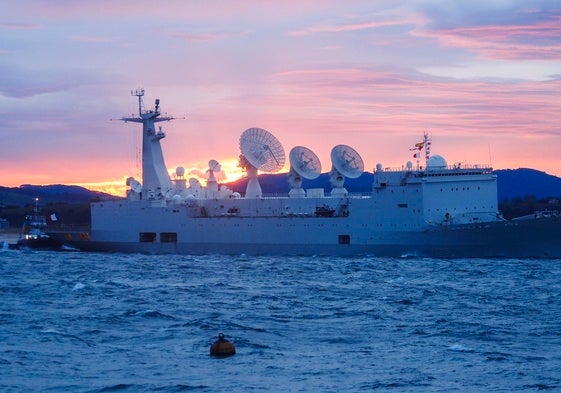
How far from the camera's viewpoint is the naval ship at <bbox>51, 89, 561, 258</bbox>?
54781 millimetres

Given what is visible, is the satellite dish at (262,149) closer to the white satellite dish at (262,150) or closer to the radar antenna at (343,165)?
the white satellite dish at (262,150)

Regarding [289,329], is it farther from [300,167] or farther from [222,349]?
[300,167]

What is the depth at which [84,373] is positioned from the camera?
2527cm

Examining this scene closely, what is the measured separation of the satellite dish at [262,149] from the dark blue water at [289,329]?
703 inches

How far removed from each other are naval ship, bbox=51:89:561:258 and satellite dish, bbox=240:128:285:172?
63 millimetres

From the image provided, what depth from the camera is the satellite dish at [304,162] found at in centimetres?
6525

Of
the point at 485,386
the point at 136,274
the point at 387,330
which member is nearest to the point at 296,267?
the point at 136,274

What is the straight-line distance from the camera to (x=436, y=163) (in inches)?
2295

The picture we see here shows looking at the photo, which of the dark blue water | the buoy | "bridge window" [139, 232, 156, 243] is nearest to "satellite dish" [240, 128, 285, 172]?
"bridge window" [139, 232, 156, 243]

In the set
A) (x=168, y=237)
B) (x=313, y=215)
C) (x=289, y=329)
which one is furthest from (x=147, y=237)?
(x=289, y=329)

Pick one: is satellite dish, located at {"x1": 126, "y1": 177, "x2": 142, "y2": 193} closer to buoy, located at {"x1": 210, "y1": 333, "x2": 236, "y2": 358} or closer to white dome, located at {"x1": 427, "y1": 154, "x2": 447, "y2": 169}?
white dome, located at {"x1": 427, "y1": 154, "x2": 447, "y2": 169}

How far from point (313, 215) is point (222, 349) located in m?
34.6

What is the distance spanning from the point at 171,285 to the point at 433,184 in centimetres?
1873

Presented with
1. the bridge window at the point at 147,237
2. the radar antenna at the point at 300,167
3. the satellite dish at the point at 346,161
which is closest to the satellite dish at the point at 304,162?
the radar antenna at the point at 300,167
